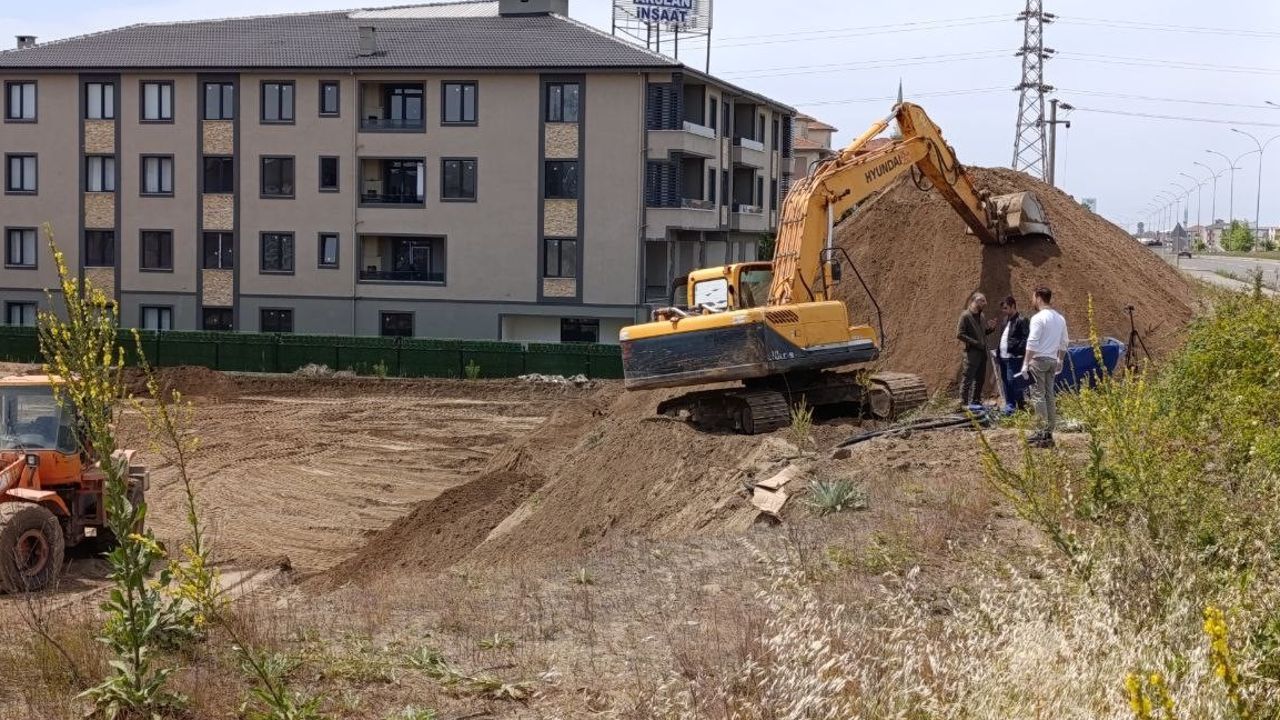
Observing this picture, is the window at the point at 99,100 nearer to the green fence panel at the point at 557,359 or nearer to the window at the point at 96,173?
the window at the point at 96,173

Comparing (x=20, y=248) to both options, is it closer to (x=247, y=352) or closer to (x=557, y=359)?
(x=247, y=352)

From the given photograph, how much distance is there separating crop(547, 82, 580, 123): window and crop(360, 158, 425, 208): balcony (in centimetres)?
511

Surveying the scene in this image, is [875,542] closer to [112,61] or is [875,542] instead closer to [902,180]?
[902,180]

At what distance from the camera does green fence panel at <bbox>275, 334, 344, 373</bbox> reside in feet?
136

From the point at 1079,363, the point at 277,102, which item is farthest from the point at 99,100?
the point at 1079,363

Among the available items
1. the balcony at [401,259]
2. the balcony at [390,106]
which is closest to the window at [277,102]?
the balcony at [390,106]

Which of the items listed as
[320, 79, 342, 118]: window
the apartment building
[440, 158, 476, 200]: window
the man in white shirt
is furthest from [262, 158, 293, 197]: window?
the man in white shirt

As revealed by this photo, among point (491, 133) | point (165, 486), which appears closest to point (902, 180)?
point (165, 486)

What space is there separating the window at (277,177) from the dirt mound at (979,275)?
2611 cm

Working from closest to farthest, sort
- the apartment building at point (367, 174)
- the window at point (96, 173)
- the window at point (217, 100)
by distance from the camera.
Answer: the apartment building at point (367, 174)
the window at point (217, 100)
the window at point (96, 173)

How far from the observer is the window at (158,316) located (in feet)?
169

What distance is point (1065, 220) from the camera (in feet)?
92.3

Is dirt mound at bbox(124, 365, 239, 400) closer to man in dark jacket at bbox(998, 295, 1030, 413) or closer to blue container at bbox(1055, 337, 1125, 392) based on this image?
blue container at bbox(1055, 337, 1125, 392)

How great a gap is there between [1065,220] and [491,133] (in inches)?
977
